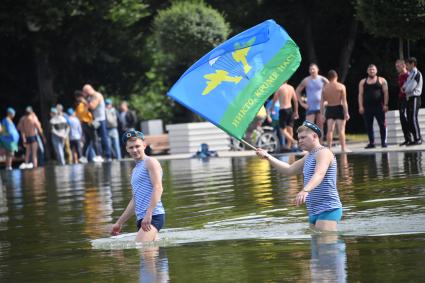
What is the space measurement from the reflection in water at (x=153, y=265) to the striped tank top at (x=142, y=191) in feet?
1.32

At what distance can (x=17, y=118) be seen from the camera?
4850cm

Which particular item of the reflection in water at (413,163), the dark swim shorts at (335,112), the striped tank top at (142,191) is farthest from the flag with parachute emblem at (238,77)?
the dark swim shorts at (335,112)

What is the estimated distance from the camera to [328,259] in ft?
31.2

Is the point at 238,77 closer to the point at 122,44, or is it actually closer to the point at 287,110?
the point at 287,110

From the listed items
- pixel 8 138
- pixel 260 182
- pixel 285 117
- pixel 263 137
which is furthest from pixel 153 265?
pixel 8 138

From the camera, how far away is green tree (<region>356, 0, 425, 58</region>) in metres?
30.2

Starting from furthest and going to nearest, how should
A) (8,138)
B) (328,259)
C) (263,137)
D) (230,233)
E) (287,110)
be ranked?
(8,138), (263,137), (287,110), (230,233), (328,259)

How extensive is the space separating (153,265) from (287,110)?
59.5ft

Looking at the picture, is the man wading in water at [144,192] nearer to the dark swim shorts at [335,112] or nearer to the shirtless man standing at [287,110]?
the dark swim shorts at [335,112]

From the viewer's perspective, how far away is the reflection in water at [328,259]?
28.2 feet

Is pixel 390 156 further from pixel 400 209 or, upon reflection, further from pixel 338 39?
pixel 338 39

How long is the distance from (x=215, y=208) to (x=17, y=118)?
34153 millimetres

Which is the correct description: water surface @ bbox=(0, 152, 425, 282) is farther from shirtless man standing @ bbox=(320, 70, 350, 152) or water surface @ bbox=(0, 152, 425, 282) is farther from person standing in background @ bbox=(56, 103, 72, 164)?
person standing in background @ bbox=(56, 103, 72, 164)

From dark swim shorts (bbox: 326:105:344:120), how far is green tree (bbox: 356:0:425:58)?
19.0ft
